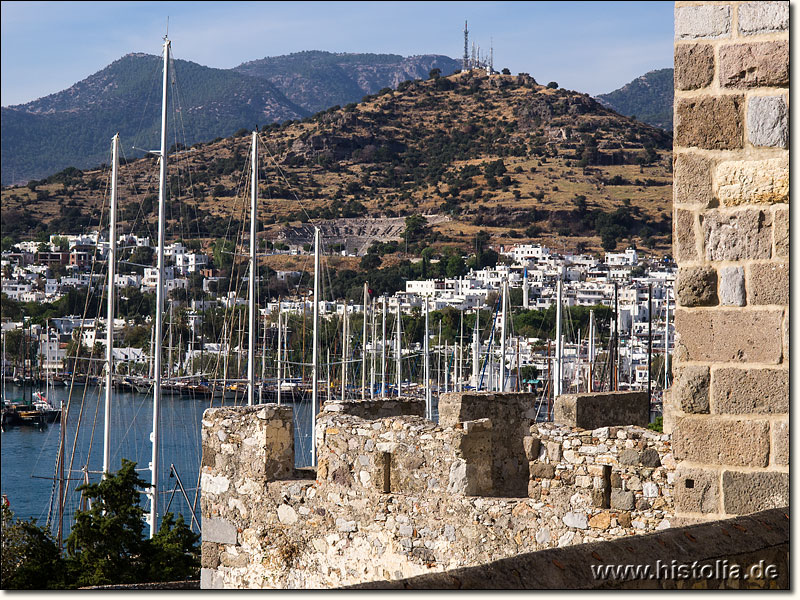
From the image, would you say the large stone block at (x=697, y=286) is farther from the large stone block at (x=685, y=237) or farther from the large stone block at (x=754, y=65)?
the large stone block at (x=754, y=65)

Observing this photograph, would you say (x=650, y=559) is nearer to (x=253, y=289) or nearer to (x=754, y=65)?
(x=754, y=65)

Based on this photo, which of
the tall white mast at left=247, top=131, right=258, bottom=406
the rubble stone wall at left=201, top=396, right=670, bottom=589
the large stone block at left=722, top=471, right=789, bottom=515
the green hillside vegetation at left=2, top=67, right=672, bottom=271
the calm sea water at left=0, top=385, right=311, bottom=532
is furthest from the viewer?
the green hillside vegetation at left=2, top=67, right=672, bottom=271

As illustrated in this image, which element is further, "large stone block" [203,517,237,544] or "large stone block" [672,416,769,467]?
"large stone block" [203,517,237,544]

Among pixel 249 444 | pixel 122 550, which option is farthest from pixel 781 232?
pixel 122 550

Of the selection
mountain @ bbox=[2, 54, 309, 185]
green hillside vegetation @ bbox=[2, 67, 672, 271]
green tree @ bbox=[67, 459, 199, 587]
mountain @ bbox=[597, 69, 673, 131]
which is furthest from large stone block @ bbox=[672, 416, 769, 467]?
mountain @ bbox=[597, 69, 673, 131]

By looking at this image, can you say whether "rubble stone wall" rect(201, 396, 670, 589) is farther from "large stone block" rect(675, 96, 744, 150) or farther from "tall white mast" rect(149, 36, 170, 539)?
"tall white mast" rect(149, 36, 170, 539)

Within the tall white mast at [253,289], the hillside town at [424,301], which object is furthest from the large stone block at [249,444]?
the hillside town at [424,301]
